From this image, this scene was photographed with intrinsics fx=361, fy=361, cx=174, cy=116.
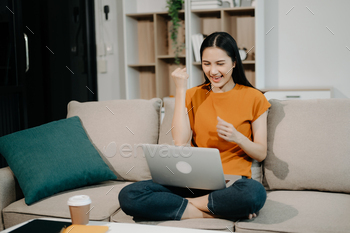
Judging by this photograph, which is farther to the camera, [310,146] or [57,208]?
[310,146]

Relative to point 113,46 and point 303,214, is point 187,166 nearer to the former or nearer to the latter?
point 303,214

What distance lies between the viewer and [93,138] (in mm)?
1964

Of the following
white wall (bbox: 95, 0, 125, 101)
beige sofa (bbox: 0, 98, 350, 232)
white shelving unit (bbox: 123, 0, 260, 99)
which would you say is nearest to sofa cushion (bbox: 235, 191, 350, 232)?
beige sofa (bbox: 0, 98, 350, 232)

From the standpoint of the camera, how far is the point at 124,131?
6.36 ft

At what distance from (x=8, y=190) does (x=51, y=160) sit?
23 centimetres

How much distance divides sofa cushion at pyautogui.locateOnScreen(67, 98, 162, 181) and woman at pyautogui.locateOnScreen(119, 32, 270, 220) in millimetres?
274

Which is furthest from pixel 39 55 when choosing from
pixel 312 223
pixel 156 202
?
pixel 312 223

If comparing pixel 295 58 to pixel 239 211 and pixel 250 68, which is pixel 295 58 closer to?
pixel 250 68

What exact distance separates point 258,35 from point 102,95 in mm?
1695

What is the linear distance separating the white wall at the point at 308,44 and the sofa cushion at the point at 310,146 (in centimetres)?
165

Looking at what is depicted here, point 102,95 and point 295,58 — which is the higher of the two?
point 295,58

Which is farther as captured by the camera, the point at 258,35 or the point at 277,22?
the point at 277,22

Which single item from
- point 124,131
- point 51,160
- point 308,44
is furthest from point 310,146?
point 308,44

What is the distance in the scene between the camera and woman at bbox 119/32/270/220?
139cm
